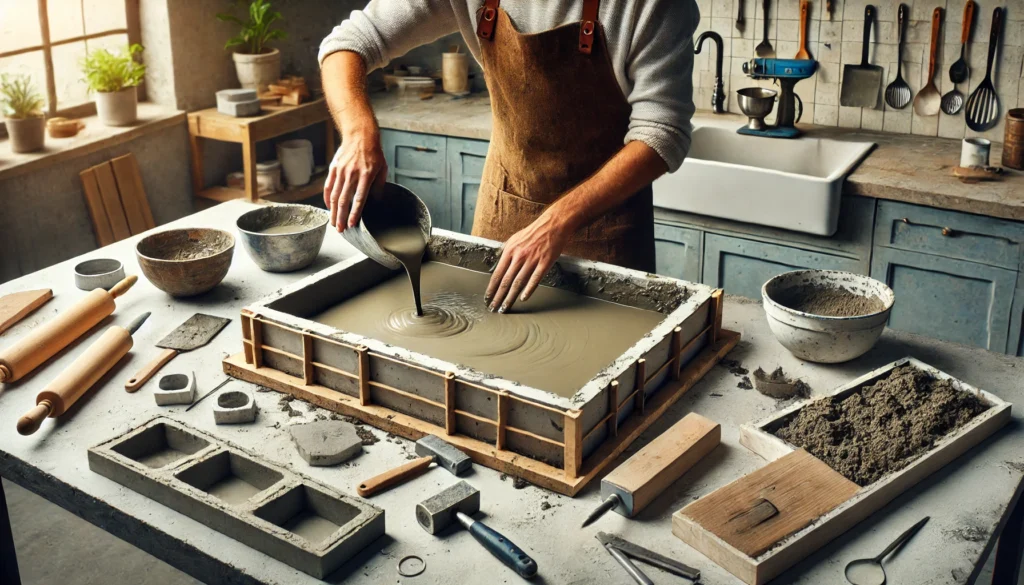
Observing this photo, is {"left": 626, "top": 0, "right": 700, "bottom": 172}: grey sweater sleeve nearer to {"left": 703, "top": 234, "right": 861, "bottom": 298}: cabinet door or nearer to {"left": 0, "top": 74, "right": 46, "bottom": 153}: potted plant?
{"left": 703, "top": 234, "right": 861, "bottom": 298}: cabinet door

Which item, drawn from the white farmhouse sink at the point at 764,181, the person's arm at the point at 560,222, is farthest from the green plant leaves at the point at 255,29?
the person's arm at the point at 560,222

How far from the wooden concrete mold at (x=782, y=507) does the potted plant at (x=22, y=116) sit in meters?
3.00

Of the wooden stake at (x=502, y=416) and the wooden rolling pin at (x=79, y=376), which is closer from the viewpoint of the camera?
the wooden stake at (x=502, y=416)

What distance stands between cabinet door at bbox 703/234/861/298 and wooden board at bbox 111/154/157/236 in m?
2.36

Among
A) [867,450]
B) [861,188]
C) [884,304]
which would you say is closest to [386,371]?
[867,450]

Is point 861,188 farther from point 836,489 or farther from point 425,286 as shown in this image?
point 836,489

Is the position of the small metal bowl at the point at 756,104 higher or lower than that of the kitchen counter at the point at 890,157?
higher

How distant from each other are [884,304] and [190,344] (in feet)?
5.06

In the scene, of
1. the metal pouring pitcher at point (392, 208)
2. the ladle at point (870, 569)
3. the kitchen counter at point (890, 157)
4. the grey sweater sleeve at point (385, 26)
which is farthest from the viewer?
the kitchen counter at point (890, 157)

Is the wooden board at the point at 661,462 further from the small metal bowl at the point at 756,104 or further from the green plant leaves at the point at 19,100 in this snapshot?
the green plant leaves at the point at 19,100

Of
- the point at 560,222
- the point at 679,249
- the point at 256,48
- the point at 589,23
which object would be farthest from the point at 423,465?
the point at 256,48

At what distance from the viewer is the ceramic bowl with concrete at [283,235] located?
251 cm

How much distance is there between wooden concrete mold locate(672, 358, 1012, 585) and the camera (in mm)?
1474

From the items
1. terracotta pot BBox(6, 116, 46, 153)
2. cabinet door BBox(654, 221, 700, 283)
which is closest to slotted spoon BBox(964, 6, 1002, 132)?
cabinet door BBox(654, 221, 700, 283)
